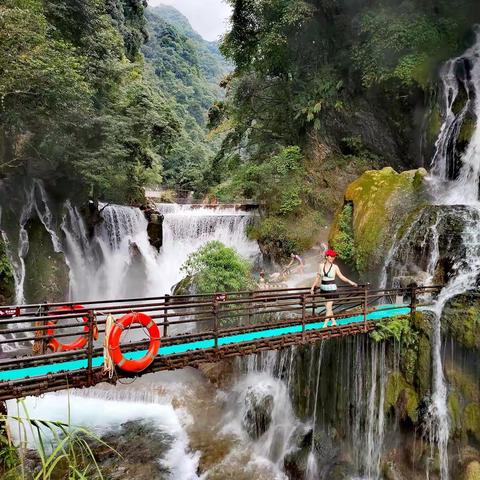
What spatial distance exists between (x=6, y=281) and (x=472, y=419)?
1460 cm

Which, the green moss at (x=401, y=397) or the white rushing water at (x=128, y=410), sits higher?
the green moss at (x=401, y=397)

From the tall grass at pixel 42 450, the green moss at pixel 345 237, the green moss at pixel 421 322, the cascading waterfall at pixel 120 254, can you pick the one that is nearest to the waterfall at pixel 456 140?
the green moss at pixel 345 237

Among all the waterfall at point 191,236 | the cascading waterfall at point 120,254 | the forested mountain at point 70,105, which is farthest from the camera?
the waterfall at point 191,236

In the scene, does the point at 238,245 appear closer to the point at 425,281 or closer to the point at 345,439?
the point at 425,281

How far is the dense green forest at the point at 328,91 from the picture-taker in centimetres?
1792

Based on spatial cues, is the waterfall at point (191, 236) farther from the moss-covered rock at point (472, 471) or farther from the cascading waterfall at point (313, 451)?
the moss-covered rock at point (472, 471)

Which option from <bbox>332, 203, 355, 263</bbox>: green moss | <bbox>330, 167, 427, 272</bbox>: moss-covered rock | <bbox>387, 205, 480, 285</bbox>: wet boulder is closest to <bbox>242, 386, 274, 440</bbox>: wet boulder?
<bbox>387, 205, 480, 285</bbox>: wet boulder

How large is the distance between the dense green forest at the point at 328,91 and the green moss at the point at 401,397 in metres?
10.9

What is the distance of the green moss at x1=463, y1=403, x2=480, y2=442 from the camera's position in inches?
304

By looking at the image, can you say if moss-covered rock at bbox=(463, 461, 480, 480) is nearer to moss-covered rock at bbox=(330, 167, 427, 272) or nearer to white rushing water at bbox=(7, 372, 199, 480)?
white rushing water at bbox=(7, 372, 199, 480)

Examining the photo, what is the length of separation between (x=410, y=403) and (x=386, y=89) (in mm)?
15742

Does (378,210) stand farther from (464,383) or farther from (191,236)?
(191,236)

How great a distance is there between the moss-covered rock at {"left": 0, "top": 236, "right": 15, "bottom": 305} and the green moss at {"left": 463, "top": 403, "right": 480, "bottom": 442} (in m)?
14.2

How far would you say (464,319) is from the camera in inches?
332
